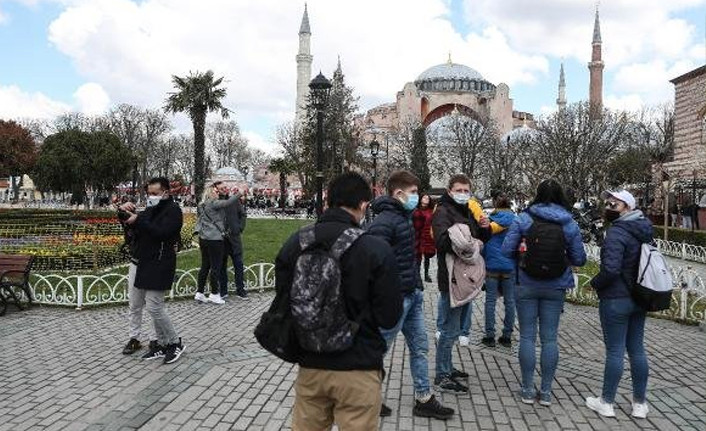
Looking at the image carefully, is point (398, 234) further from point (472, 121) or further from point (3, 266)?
point (472, 121)

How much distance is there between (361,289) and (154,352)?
426cm

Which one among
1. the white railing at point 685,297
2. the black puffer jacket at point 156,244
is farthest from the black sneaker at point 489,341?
the black puffer jacket at point 156,244

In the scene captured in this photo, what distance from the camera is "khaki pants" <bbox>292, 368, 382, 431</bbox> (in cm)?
268

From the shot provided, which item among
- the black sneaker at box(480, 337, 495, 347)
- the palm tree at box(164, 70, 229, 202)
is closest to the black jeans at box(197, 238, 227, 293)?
the black sneaker at box(480, 337, 495, 347)

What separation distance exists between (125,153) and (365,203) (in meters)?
46.0

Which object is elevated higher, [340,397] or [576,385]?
[340,397]

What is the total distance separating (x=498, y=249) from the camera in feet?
22.2

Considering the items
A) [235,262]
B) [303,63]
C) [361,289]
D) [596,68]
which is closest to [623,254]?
[361,289]

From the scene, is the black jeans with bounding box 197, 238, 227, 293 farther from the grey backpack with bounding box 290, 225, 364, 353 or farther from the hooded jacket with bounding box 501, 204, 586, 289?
the grey backpack with bounding box 290, 225, 364, 353

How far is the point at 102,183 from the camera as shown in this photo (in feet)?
149

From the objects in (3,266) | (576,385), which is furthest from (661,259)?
(3,266)

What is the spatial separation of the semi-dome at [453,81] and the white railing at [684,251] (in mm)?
53375

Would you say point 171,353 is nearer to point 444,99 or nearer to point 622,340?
point 622,340

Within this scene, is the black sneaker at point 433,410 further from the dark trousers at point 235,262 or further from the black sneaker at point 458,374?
the dark trousers at point 235,262
